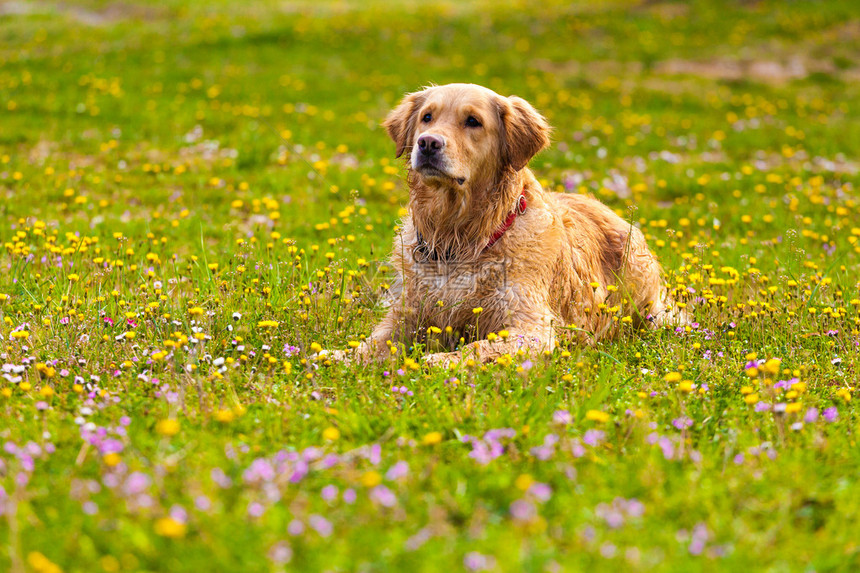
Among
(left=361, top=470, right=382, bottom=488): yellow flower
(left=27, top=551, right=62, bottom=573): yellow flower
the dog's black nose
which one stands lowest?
(left=27, top=551, right=62, bottom=573): yellow flower

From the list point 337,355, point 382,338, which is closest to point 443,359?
point 337,355

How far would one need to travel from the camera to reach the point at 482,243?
496cm

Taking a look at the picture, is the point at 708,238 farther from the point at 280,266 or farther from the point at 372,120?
the point at 372,120

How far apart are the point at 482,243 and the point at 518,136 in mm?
726

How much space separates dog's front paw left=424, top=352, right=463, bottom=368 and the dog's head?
1.10 m

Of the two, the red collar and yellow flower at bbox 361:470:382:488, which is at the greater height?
the red collar

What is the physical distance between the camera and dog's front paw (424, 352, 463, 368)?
4081 millimetres

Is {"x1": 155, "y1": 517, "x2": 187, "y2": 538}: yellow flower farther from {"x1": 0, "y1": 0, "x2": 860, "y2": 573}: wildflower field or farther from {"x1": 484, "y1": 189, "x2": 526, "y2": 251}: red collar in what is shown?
{"x1": 484, "y1": 189, "x2": 526, "y2": 251}: red collar

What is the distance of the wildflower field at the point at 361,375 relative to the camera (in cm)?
246

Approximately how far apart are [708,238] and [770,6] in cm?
1697

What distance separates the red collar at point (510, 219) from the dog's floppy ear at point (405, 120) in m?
0.88

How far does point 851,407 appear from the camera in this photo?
3725 millimetres

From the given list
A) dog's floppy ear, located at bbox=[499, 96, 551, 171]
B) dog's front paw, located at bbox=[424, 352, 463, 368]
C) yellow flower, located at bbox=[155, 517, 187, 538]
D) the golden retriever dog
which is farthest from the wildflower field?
dog's floppy ear, located at bbox=[499, 96, 551, 171]

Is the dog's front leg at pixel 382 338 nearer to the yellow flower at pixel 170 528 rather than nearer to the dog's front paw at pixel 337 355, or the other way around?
the dog's front paw at pixel 337 355
